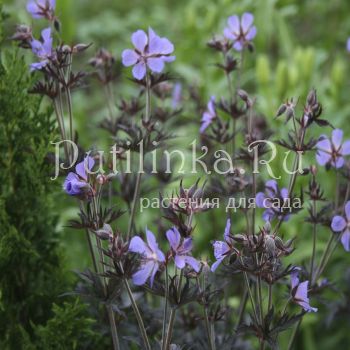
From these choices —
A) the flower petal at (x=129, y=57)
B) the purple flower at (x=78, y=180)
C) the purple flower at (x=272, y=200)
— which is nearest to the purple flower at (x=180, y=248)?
the purple flower at (x=78, y=180)

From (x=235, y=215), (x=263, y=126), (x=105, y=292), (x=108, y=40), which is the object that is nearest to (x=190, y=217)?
(x=105, y=292)

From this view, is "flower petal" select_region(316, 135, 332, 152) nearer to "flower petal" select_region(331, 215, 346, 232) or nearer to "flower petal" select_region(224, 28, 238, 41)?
"flower petal" select_region(331, 215, 346, 232)

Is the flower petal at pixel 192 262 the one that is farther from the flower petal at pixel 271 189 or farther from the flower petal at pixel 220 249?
the flower petal at pixel 271 189

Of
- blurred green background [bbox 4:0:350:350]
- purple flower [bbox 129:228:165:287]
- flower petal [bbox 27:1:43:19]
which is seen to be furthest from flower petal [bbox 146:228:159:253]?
blurred green background [bbox 4:0:350:350]

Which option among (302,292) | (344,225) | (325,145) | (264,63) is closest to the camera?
(302,292)

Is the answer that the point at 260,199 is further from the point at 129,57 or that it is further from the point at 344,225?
the point at 129,57

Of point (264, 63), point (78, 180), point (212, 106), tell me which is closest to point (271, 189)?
point (212, 106)

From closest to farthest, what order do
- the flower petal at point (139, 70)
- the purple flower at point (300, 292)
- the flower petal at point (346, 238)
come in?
the purple flower at point (300, 292) < the flower petal at point (139, 70) < the flower petal at point (346, 238)
